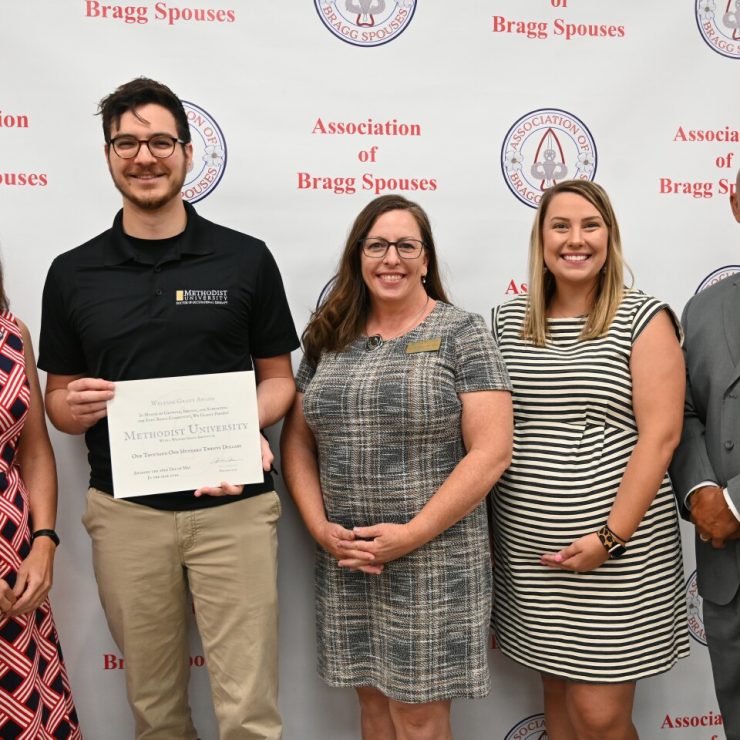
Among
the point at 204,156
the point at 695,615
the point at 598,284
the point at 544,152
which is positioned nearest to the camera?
the point at 598,284

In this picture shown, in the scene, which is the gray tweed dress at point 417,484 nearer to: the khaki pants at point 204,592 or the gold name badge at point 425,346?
the gold name badge at point 425,346

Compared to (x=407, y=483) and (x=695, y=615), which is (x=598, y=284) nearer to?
(x=407, y=483)

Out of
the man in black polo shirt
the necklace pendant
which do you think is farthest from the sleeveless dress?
the necklace pendant

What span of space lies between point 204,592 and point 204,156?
3.87 feet

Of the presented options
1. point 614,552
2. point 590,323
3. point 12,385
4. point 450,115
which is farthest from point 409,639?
point 450,115

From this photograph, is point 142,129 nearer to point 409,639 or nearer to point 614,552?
point 409,639

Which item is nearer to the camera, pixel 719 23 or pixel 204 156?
pixel 204 156

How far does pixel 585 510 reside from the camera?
5.27ft

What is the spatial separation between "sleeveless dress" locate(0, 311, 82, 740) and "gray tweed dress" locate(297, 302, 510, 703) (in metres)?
0.66

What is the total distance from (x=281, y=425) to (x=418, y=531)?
2.11 feet

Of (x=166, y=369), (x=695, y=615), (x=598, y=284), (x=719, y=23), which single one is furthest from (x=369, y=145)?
(x=695, y=615)

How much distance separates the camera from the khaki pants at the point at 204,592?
162 centimetres

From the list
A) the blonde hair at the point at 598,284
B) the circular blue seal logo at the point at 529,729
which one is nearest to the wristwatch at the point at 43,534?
the blonde hair at the point at 598,284

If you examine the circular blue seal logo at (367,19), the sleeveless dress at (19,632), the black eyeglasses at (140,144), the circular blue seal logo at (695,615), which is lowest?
the circular blue seal logo at (695,615)
